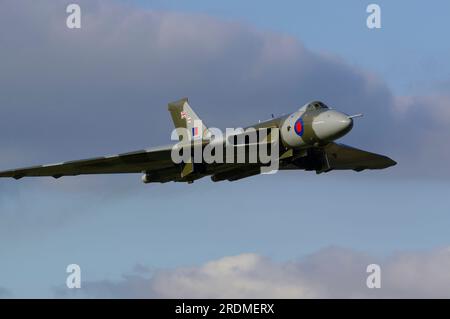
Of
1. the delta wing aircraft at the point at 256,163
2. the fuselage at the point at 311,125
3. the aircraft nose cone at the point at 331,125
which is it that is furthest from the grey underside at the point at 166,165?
the aircraft nose cone at the point at 331,125

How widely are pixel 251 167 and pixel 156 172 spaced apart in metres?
5.61

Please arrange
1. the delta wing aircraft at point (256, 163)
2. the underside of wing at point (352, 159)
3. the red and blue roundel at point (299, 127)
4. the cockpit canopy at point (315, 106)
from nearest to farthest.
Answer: the delta wing aircraft at point (256, 163) < the red and blue roundel at point (299, 127) < the cockpit canopy at point (315, 106) < the underside of wing at point (352, 159)

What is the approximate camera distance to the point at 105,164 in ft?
182

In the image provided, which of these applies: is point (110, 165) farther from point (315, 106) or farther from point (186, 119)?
point (315, 106)

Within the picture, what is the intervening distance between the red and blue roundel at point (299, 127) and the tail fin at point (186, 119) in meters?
8.62

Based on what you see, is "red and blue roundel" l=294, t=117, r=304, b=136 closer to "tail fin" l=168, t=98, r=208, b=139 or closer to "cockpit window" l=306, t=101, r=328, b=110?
"cockpit window" l=306, t=101, r=328, b=110

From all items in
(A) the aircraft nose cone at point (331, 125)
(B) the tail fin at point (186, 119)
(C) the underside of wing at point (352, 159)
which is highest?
(B) the tail fin at point (186, 119)

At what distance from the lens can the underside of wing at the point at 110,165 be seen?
54.1 m

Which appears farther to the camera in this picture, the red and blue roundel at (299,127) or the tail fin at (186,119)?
the tail fin at (186,119)

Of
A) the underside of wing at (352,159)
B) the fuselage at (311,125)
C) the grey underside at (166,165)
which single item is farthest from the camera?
the underside of wing at (352,159)

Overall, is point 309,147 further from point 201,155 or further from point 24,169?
point 24,169

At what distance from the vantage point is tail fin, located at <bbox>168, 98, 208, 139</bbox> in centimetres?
5850

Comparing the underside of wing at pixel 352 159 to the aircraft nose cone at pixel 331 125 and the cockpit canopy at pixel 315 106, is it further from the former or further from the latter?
the aircraft nose cone at pixel 331 125
